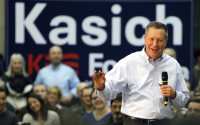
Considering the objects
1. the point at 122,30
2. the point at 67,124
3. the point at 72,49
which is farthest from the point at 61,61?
the point at 67,124

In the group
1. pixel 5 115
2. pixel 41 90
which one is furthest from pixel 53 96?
pixel 5 115

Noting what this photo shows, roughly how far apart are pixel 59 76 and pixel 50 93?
455 millimetres

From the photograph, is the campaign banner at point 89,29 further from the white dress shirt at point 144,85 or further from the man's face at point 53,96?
the white dress shirt at point 144,85

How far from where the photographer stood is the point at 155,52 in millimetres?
5133

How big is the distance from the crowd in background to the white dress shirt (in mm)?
2227

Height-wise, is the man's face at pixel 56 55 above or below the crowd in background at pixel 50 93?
above

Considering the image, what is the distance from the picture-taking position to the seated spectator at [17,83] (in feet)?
29.8

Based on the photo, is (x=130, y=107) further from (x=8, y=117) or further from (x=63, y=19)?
(x=63, y=19)

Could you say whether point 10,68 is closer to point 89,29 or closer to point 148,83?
point 89,29

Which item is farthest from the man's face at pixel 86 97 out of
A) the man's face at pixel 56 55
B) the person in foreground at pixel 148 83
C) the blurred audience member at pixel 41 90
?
the person in foreground at pixel 148 83

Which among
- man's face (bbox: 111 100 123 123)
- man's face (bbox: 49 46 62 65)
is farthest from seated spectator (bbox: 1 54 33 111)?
man's face (bbox: 111 100 123 123)

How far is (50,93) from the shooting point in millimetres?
9148

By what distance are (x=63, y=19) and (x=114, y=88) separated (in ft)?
17.3

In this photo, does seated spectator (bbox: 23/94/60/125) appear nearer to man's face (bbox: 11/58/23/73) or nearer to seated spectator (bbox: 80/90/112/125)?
seated spectator (bbox: 80/90/112/125)
